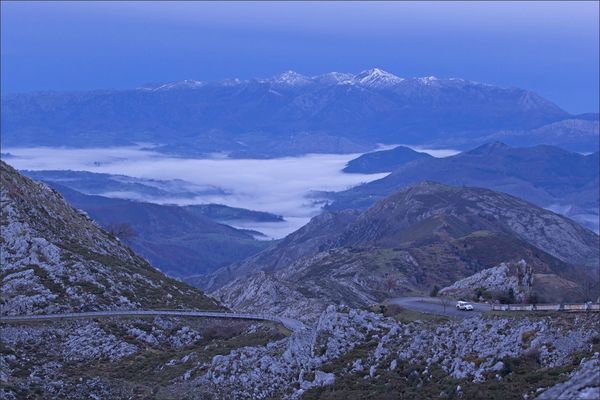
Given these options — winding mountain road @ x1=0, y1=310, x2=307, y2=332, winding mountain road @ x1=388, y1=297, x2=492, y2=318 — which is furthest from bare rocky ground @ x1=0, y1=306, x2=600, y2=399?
winding mountain road @ x1=388, y1=297, x2=492, y2=318

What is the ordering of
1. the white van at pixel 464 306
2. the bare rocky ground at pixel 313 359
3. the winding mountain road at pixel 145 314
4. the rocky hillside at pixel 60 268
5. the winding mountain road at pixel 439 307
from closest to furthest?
the bare rocky ground at pixel 313 359 → the winding mountain road at pixel 439 307 → the white van at pixel 464 306 → the winding mountain road at pixel 145 314 → the rocky hillside at pixel 60 268

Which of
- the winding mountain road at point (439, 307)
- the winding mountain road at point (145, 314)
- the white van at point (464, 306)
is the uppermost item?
the white van at point (464, 306)

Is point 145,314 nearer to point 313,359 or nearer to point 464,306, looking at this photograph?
point 464,306

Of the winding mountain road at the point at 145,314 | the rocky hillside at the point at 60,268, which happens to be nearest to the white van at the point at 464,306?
the winding mountain road at the point at 145,314

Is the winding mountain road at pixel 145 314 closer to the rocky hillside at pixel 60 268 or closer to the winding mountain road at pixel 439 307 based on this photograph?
the rocky hillside at pixel 60 268

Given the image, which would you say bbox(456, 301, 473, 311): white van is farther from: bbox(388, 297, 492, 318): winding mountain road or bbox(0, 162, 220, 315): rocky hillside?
bbox(0, 162, 220, 315): rocky hillside

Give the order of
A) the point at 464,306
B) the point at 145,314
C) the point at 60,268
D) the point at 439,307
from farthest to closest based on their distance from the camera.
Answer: the point at 60,268 → the point at 145,314 → the point at 439,307 → the point at 464,306

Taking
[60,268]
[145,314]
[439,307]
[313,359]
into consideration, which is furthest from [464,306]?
[60,268]
